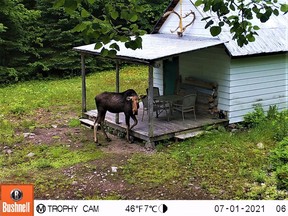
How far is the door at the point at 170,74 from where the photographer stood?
43.6 feet

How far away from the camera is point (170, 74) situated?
44.1ft

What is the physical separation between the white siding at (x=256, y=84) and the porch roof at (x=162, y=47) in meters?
1.11

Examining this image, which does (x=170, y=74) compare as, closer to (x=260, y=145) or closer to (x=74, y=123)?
(x=74, y=123)

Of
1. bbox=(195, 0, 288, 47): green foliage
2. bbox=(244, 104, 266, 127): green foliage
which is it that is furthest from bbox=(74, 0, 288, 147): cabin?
bbox=(195, 0, 288, 47): green foliage

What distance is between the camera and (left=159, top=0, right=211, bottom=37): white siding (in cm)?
1208

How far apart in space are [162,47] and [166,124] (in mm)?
1999

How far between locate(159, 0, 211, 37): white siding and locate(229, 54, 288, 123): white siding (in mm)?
1395

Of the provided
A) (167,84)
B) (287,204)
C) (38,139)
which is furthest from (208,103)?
(287,204)

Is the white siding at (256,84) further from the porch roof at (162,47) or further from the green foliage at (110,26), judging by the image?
the green foliage at (110,26)

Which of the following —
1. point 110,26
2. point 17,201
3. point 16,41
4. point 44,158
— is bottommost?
point 44,158

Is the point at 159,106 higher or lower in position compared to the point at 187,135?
higher

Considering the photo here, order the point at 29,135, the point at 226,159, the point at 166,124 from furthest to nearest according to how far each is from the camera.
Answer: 1. the point at 29,135
2. the point at 166,124
3. the point at 226,159

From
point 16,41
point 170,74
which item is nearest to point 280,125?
point 170,74

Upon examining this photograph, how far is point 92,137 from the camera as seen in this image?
11344mm
